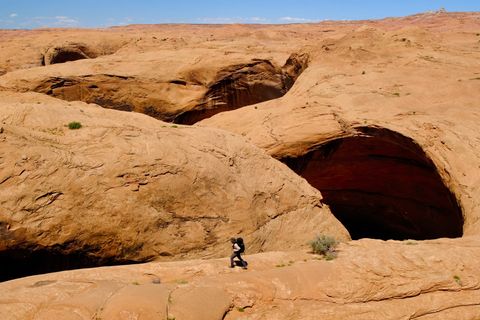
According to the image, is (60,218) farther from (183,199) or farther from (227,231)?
(227,231)

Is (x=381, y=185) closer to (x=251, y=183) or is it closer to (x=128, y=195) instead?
(x=251, y=183)

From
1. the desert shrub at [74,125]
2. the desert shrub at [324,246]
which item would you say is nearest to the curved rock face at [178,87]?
the desert shrub at [74,125]

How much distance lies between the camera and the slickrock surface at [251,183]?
743 centimetres

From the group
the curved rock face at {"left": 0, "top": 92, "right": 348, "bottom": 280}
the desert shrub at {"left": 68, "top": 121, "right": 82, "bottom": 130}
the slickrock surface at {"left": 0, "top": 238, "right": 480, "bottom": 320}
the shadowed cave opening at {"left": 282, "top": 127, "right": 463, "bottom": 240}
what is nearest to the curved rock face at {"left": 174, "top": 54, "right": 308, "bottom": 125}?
the shadowed cave opening at {"left": 282, "top": 127, "right": 463, "bottom": 240}

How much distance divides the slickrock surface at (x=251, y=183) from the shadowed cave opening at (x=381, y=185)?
76 mm

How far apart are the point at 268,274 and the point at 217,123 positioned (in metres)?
11.2

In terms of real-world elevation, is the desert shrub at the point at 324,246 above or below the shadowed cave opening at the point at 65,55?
below

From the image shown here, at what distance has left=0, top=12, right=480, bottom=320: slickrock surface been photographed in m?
7.43

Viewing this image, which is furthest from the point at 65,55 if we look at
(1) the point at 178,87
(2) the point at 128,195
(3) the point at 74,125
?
(2) the point at 128,195

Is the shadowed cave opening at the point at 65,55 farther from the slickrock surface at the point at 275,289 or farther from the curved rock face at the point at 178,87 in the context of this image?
the slickrock surface at the point at 275,289

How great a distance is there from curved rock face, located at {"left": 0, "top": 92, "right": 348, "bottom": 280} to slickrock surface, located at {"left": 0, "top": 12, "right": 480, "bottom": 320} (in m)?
0.03

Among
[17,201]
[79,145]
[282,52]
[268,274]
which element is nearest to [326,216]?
[268,274]

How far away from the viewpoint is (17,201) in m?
9.40

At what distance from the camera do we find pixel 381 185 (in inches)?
743
